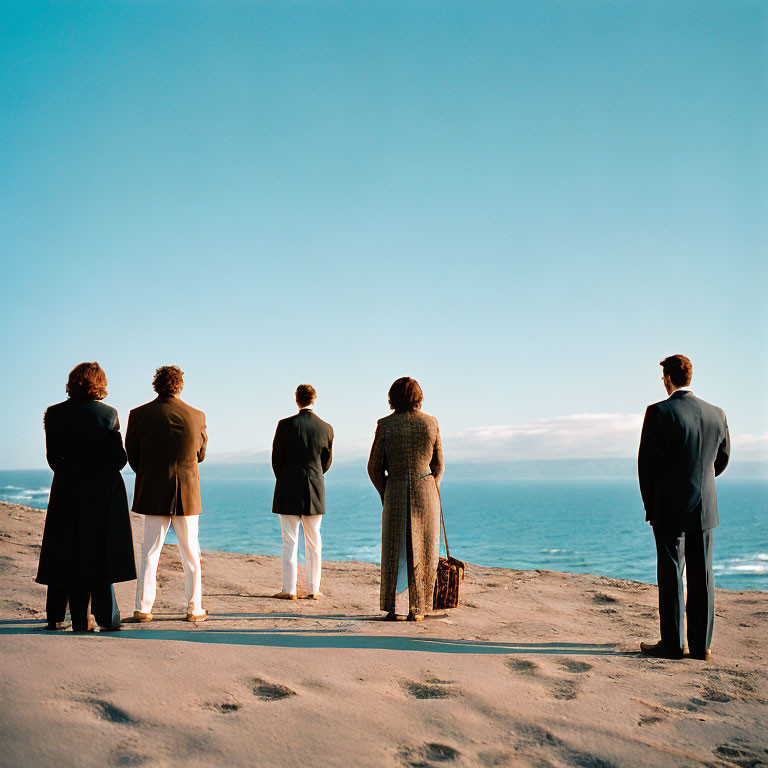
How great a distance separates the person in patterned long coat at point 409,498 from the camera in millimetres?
6098

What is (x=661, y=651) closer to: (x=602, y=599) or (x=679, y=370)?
(x=679, y=370)

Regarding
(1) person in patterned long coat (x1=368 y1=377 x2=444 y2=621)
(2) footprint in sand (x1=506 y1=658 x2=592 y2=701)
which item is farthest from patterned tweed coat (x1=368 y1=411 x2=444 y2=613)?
(2) footprint in sand (x1=506 y1=658 x2=592 y2=701)

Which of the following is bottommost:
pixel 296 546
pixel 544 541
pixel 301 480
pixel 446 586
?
pixel 544 541

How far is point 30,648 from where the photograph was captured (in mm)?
4082

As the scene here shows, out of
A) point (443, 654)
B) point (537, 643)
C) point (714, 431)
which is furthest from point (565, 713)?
point (714, 431)

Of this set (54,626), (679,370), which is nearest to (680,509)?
(679,370)

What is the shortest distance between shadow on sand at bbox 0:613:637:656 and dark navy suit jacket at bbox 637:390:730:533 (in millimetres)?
1129

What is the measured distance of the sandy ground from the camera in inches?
119

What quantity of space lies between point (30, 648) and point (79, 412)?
178 cm

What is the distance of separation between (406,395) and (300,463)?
1.60 metres

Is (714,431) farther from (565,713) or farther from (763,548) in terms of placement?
(763,548)

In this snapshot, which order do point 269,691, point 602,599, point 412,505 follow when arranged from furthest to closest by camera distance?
1. point 602,599
2. point 412,505
3. point 269,691

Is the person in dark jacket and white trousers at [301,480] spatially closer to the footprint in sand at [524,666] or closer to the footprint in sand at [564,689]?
the footprint in sand at [524,666]

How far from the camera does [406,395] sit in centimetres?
627
